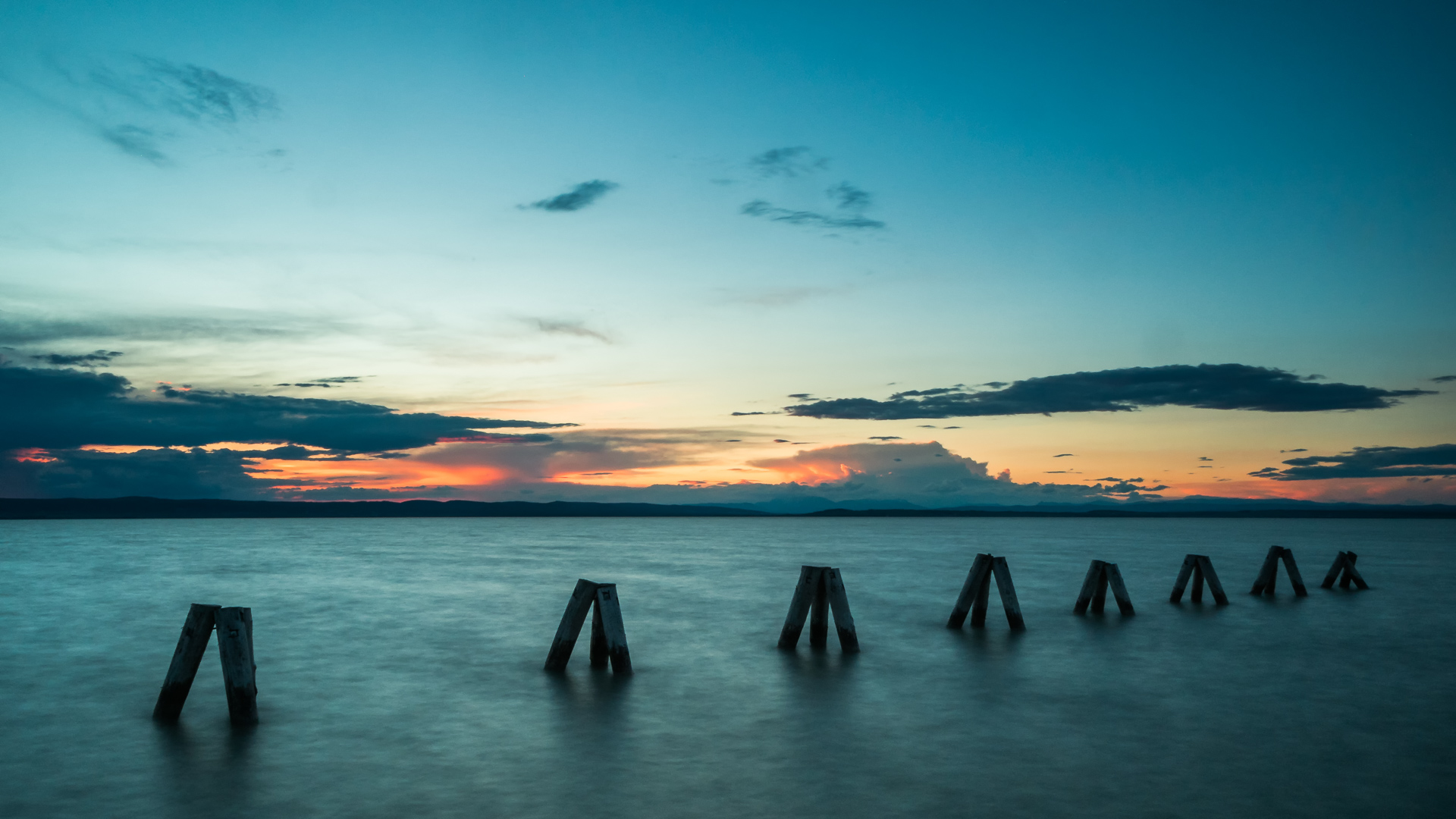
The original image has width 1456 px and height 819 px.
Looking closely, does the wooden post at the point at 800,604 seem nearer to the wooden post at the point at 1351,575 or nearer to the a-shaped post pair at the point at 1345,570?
the a-shaped post pair at the point at 1345,570

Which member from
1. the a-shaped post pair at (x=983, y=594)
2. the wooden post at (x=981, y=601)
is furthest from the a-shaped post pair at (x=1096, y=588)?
the wooden post at (x=981, y=601)

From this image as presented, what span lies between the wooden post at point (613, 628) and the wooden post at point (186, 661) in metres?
5.35

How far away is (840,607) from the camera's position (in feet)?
55.9

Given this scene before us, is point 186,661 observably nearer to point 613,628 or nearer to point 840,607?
point 613,628

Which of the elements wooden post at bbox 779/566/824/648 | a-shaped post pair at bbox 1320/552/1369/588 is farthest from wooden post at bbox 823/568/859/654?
a-shaped post pair at bbox 1320/552/1369/588

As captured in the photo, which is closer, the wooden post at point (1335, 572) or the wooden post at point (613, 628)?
the wooden post at point (613, 628)

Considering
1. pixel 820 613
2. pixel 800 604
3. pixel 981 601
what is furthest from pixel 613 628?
pixel 981 601

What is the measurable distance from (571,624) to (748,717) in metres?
3.77

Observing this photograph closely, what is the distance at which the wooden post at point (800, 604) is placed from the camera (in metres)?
17.2

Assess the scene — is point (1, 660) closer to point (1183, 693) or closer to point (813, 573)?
point (813, 573)

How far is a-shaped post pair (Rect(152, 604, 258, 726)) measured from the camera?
36.6 ft

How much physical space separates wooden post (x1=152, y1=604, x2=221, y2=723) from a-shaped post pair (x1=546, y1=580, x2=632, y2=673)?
4983mm

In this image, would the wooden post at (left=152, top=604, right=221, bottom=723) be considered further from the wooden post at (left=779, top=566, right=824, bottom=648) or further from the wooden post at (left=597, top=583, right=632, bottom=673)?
the wooden post at (left=779, top=566, right=824, bottom=648)

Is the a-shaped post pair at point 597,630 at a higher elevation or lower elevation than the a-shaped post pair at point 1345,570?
higher
